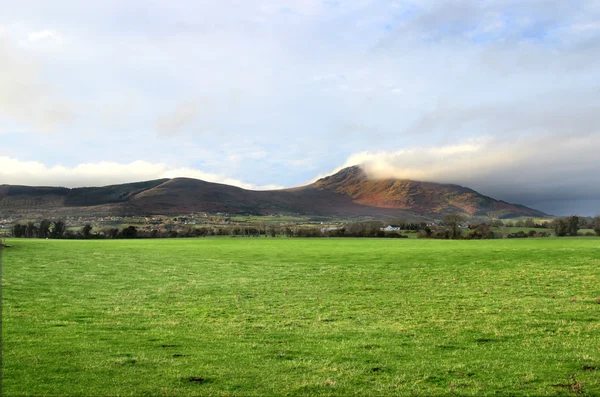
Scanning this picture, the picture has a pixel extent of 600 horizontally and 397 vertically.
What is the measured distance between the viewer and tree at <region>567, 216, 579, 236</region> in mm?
136087

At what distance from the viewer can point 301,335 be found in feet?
59.0

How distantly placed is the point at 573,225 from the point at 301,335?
149 metres

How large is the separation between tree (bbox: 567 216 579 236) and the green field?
381 ft

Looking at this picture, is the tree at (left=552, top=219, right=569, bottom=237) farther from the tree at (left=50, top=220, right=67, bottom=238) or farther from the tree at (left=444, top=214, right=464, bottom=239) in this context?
the tree at (left=50, top=220, right=67, bottom=238)

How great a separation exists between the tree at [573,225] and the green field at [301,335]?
381ft

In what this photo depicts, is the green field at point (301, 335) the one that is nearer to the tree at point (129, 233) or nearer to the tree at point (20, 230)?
the tree at point (129, 233)

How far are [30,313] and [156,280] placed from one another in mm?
16152

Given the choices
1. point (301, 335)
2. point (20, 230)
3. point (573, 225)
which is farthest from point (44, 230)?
point (573, 225)

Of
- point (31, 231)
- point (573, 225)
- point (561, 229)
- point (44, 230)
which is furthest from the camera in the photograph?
point (44, 230)

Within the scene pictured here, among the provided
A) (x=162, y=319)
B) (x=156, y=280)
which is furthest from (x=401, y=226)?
(x=162, y=319)

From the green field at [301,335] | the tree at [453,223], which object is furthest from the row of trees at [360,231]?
the green field at [301,335]

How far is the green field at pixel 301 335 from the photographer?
11.5 m

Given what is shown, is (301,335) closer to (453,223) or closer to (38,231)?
(453,223)

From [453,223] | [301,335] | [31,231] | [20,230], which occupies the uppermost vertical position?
[453,223]
